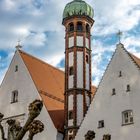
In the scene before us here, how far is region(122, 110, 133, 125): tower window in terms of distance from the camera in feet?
88.4

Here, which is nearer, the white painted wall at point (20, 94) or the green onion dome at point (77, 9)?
the white painted wall at point (20, 94)

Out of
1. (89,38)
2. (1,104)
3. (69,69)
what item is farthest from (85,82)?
(1,104)

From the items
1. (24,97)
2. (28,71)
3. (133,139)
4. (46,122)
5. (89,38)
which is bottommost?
(133,139)

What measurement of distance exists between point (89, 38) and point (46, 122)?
7.92m

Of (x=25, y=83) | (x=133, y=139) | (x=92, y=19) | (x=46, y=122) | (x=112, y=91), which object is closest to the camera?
(x=133, y=139)

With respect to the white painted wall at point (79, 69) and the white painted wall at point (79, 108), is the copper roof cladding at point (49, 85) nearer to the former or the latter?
the white painted wall at point (79, 108)

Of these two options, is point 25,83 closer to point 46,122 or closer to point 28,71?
point 28,71

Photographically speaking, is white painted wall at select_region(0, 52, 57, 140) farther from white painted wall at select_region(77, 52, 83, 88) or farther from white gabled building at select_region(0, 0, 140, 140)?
white painted wall at select_region(77, 52, 83, 88)

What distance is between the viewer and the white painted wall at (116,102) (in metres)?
26.9

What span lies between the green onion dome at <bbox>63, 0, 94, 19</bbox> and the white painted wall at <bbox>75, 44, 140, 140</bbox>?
734 cm

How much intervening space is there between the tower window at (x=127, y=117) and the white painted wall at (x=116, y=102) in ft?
0.67

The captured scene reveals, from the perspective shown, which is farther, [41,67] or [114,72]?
[41,67]

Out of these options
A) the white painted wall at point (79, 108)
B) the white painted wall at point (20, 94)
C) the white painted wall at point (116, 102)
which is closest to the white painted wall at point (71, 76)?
the white painted wall at point (79, 108)

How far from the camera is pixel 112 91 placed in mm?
28344
